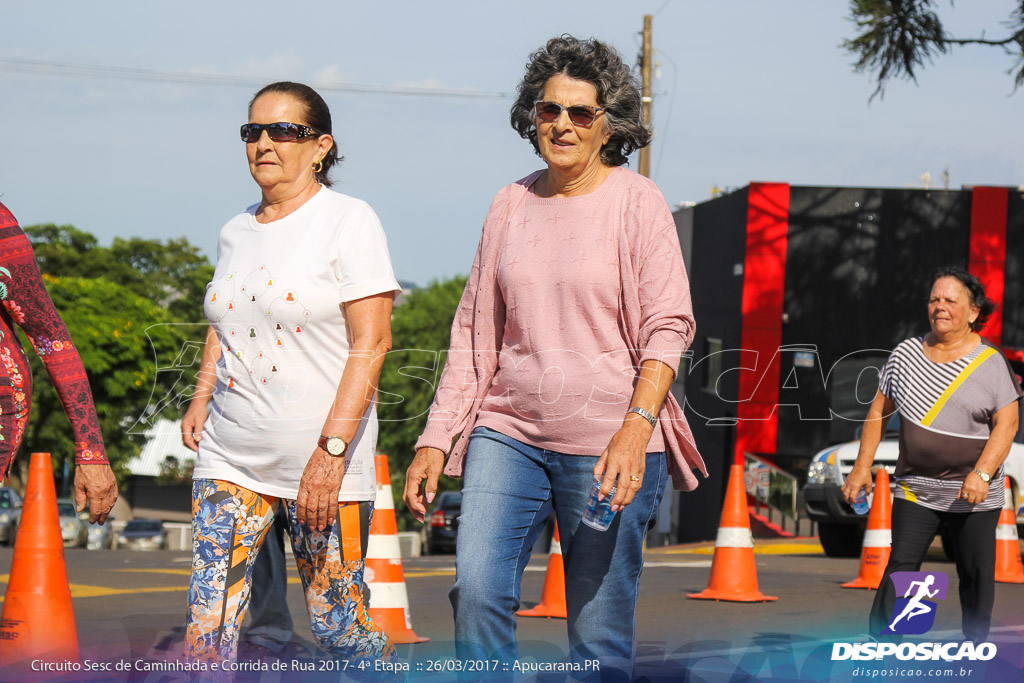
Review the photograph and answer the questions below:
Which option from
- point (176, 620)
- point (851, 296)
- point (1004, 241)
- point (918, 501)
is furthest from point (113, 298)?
point (918, 501)

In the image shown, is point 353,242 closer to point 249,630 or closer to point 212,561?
point 212,561

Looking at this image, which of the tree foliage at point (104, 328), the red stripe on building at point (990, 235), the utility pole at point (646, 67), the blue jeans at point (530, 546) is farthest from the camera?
the tree foliage at point (104, 328)

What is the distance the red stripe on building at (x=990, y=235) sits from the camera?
26.9m

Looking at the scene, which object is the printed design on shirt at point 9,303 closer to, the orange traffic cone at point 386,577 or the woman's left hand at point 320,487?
the woman's left hand at point 320,487

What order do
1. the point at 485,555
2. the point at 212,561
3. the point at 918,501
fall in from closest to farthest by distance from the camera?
the point at 485,555
the point at 212,561
the point at 918,501

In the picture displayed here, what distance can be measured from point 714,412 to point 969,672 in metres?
25.9

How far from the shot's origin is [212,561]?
169 inches

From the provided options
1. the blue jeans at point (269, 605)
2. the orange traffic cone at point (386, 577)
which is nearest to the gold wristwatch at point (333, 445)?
the blue jeans at point (269, 605)

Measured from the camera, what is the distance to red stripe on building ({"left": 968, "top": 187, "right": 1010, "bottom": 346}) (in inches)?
1057

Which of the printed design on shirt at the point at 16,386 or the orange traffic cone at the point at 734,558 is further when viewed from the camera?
the orange traffic cone at the point at 734,558

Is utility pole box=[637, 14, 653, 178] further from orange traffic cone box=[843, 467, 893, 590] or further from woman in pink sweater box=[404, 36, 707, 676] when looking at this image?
woman in pink sweater box=[404, 36, 707, 676]

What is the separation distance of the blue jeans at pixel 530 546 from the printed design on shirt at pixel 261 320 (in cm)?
84

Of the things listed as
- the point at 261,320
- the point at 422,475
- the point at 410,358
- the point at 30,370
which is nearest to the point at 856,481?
the point at 422,475

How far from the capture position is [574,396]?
12.7ft
